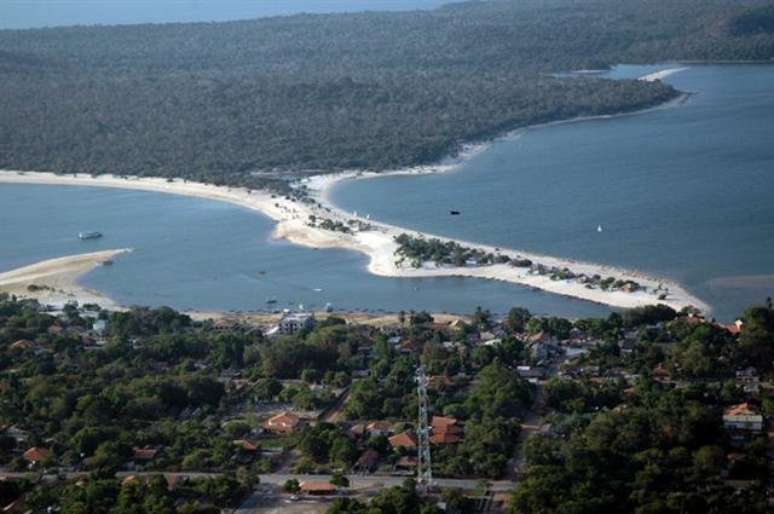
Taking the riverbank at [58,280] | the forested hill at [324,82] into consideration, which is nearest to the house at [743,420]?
the riverbank at [58,280]

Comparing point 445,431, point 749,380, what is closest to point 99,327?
point 445,431

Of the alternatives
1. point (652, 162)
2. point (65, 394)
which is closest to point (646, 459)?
point (65, 394)

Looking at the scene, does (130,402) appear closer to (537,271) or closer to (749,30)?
(537,271)

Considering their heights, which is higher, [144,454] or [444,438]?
[444,438]

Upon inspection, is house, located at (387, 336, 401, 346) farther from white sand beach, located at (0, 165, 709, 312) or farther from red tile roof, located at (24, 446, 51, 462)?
red tile roof, located at (24, 446, 51, 462)

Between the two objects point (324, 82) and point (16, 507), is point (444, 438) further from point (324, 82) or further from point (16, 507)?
point (324, 82)

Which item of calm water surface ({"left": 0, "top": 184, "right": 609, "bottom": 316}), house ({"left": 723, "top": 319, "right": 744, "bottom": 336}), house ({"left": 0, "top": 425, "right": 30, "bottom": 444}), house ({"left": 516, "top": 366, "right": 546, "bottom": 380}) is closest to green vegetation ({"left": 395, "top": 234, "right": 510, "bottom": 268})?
calm water surface ({"left": 0, "top": 184, "right": 609, "bottom": 316})
